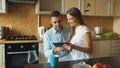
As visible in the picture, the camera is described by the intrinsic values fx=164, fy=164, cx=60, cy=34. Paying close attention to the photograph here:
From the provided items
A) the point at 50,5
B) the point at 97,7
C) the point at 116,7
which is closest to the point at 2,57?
the point at 50,5

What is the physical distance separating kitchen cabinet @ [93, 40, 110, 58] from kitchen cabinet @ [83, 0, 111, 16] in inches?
24.1

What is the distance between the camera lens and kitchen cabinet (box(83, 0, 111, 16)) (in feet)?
11.0

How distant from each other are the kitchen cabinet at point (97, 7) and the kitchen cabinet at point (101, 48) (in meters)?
0.61

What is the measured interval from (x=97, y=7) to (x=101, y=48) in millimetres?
863

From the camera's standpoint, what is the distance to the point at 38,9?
10.1ft

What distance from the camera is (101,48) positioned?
11.0ft

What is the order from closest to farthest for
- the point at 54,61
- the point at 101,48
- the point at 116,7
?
the point at 54,61
the point at 101,48
the point at 116,7

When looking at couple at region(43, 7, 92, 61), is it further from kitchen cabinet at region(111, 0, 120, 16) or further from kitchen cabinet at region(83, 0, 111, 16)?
kitchen cabinet at region(111, 0, 120, 16)

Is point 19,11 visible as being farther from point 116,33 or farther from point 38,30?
point 116,33

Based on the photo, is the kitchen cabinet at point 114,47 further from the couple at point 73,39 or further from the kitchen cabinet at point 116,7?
the couple at point 73,39

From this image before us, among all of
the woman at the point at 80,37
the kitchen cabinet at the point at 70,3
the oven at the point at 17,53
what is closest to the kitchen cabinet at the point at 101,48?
the kitchen cabinet at the point at 70,3

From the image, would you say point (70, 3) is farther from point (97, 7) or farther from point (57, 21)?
point (57, 21)

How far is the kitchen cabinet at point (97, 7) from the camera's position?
337 cm

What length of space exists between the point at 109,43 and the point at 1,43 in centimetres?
210
